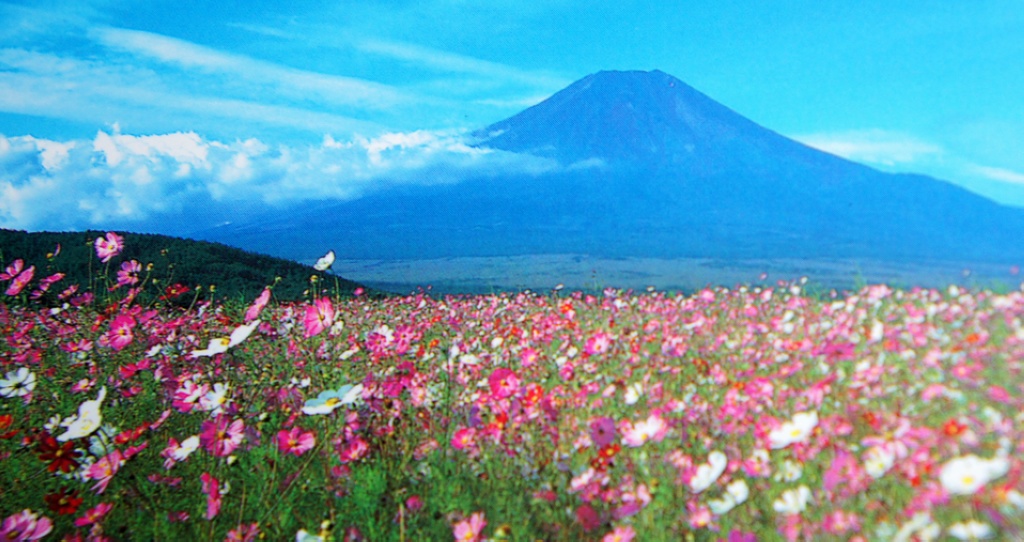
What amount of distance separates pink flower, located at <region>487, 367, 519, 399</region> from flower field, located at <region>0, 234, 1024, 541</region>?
0.01m

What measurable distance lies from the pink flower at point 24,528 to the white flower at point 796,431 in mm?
1946

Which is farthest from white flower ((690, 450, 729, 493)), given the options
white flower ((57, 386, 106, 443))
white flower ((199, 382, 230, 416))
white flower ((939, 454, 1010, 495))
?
white flower ((57, 386, 106, 443))

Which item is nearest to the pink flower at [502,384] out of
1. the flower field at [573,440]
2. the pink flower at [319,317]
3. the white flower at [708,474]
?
the flower field at [573,440]

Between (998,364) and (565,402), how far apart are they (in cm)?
136

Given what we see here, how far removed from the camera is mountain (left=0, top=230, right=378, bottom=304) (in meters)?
10.6

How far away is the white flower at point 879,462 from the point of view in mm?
1692

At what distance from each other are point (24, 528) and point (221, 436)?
0.54m

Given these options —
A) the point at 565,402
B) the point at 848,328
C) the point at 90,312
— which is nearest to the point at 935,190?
the point at 848,328

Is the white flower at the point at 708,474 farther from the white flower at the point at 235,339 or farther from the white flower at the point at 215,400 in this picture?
the white flower at the point at 215,400

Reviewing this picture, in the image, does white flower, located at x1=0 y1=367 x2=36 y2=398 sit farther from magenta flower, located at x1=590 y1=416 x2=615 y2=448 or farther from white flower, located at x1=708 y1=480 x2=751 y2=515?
white flower, located at x1=708 y1=480 x2=751 y2=515

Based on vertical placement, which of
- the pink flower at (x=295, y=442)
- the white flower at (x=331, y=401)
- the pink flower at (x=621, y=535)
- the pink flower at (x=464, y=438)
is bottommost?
the pink flower at (x=621, y=535)

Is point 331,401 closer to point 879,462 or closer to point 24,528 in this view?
point 24,528

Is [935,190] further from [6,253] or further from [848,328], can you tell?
[6,253]

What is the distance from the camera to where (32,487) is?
8.81 ft
